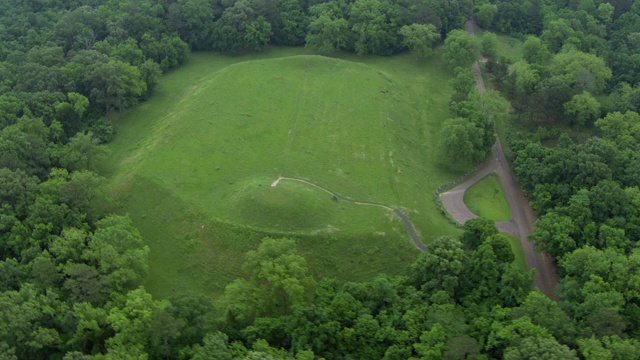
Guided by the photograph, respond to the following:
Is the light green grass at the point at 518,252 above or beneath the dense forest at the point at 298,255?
beneath

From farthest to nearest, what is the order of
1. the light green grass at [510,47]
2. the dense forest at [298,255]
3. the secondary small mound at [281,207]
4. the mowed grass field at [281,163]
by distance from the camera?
the light green grass at [510,47] → the secondary small mound at [281,207] → the mowed grass field at [281,163] → the dense forest at [298,255]

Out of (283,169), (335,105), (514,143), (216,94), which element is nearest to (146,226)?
(283,169)

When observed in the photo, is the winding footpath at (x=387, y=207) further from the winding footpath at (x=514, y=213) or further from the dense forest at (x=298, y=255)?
the winding footpath at (x=514, y=213)

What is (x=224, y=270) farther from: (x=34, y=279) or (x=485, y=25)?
(x=485, y=25)

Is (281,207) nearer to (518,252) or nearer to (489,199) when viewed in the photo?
(518,252)

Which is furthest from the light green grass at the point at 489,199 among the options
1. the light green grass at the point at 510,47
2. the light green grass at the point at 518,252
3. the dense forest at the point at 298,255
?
the light green grass at the point at 510,47

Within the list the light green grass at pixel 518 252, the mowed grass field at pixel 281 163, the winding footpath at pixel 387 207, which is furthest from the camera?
the light green grass at pixel 518 252
